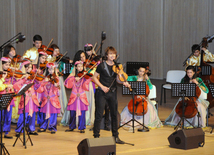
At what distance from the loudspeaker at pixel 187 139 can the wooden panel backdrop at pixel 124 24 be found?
731 cm

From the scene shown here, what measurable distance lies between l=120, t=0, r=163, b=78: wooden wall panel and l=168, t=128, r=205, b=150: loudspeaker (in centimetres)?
883

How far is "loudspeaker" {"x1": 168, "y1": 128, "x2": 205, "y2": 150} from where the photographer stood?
4.77 metres

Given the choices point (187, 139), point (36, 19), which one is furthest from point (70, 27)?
point (187, 139)

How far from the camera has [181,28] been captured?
42.2 feet

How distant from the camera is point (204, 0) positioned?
11.9 metres

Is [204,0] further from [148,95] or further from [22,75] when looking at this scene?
[22,75]

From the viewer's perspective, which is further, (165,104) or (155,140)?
(165,104)

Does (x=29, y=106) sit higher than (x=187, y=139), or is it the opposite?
(x=29, y=106)

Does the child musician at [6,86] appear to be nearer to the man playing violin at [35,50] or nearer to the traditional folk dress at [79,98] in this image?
the traditional folk dress at [79,98]

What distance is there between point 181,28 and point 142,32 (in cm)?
195

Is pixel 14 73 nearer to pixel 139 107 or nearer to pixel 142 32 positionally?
pixel 139 107

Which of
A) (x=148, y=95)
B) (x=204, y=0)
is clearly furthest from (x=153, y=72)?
(x=148, y=95)

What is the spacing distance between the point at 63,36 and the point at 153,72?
4664 mm

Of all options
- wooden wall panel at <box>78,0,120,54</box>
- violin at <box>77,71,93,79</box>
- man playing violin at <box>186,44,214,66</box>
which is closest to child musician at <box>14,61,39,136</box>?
violin at <box>77,71,93,79</box>
